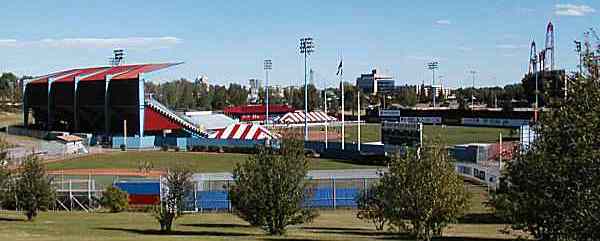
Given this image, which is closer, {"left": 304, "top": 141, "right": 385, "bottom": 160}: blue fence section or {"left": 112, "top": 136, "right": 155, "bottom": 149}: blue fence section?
{"left": 304, "top": 141, "right": 385, "bottom": 160}: blue fence section

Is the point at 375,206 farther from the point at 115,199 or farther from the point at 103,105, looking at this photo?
the point at 103,105

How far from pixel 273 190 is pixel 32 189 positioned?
11.7 metres

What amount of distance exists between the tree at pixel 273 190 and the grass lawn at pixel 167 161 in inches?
1382

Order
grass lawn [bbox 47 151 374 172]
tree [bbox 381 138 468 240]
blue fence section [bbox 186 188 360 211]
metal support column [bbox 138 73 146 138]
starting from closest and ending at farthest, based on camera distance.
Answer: tree [bbox 381 138 468 240]
blue fence section [bbox 186 188 360 211]
grass lawn [bbox 47 151 374 172]
metal support column [bbox 138 73 146 138]

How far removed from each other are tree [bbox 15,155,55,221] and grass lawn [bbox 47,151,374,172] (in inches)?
1114

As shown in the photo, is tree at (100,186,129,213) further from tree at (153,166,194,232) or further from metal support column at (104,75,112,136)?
metal support column at (104,75,112,136)

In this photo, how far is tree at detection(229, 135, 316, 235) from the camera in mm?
26766

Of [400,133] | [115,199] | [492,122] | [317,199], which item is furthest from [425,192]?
[492,122]

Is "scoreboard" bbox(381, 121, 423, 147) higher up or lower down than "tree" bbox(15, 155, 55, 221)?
higher up

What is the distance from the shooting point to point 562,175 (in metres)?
15.6

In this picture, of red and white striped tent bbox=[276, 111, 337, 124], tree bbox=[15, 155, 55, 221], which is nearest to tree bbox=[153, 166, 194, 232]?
tree bbox=[15, 155, 55, 221]

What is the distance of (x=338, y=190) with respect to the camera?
4362 centimetres

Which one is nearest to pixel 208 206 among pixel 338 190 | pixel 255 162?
pixel 338 190

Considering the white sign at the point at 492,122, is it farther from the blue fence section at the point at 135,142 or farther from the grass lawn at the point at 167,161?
the blue fence section at the point at 135,142
